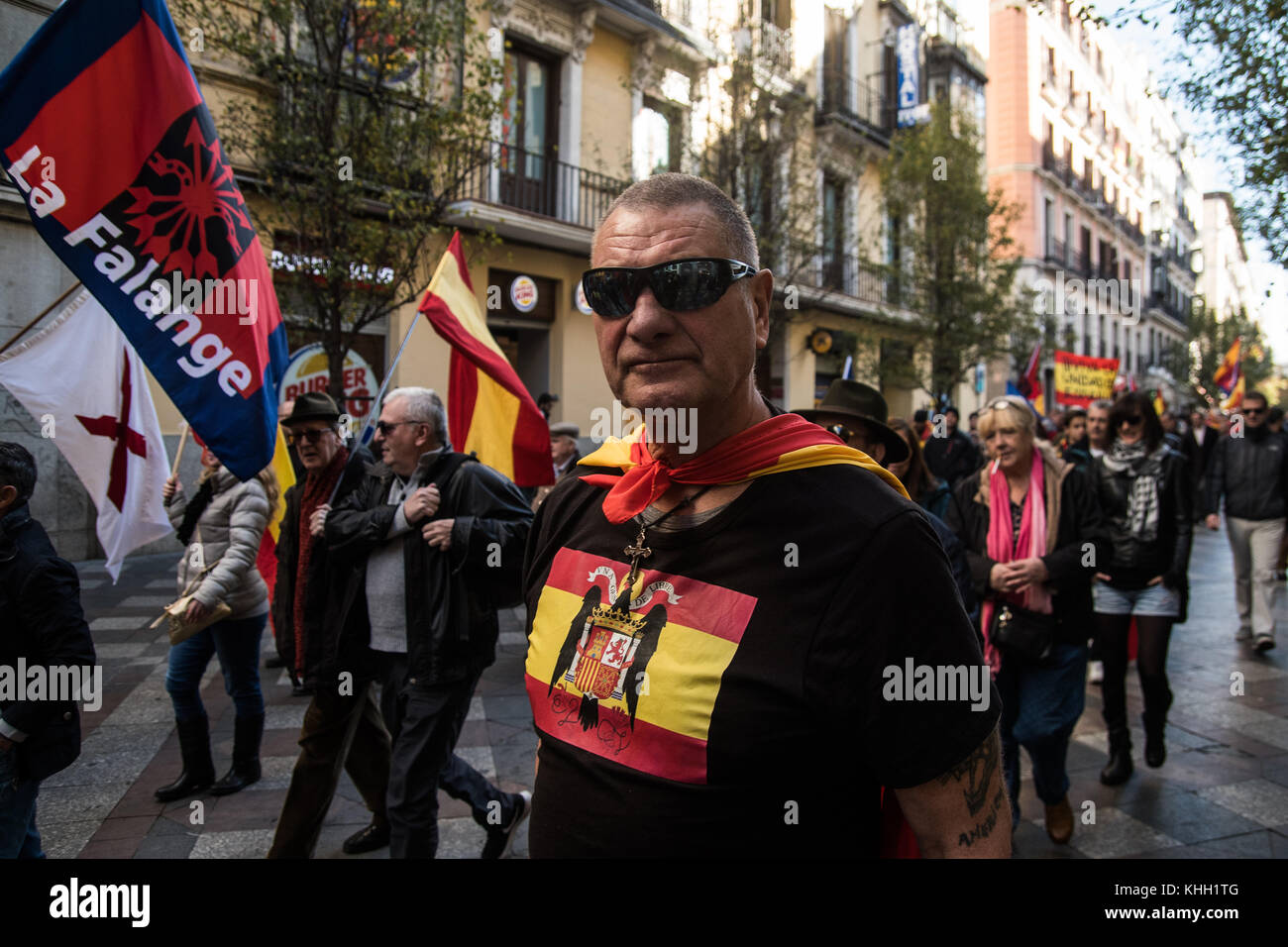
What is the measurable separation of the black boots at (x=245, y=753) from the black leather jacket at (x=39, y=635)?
1945 mm

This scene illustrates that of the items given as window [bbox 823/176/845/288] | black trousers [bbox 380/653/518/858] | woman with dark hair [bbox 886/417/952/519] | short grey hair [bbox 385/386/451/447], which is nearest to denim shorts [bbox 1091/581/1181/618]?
woman with dark hair [bbox 886/417/952/519]

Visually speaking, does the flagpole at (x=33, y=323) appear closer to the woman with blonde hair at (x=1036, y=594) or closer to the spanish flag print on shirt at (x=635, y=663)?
the spanish flag print on shirt at (x=635, y=663)

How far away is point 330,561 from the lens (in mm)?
3631

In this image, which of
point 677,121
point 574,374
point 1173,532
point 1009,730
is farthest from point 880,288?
point 1009,730

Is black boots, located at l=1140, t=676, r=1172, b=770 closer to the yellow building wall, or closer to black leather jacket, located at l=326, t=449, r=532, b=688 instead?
black leather jacket, located at l=326, t=449, r=532, b=688

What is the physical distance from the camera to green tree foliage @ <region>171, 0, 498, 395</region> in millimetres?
8648

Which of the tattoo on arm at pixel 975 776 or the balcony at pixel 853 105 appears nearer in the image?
the tattoo on arm at pixel 975 776

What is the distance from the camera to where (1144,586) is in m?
4.60

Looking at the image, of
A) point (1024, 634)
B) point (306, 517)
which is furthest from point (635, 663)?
point (306, 517)

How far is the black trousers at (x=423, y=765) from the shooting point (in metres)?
3.21

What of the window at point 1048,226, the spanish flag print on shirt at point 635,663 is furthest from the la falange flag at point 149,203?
the window at point 1048,226

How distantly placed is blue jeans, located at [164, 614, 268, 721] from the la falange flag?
184cm

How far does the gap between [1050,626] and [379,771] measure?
3037mm

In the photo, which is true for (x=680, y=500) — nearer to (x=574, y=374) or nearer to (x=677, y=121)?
(x=574, y=374)
